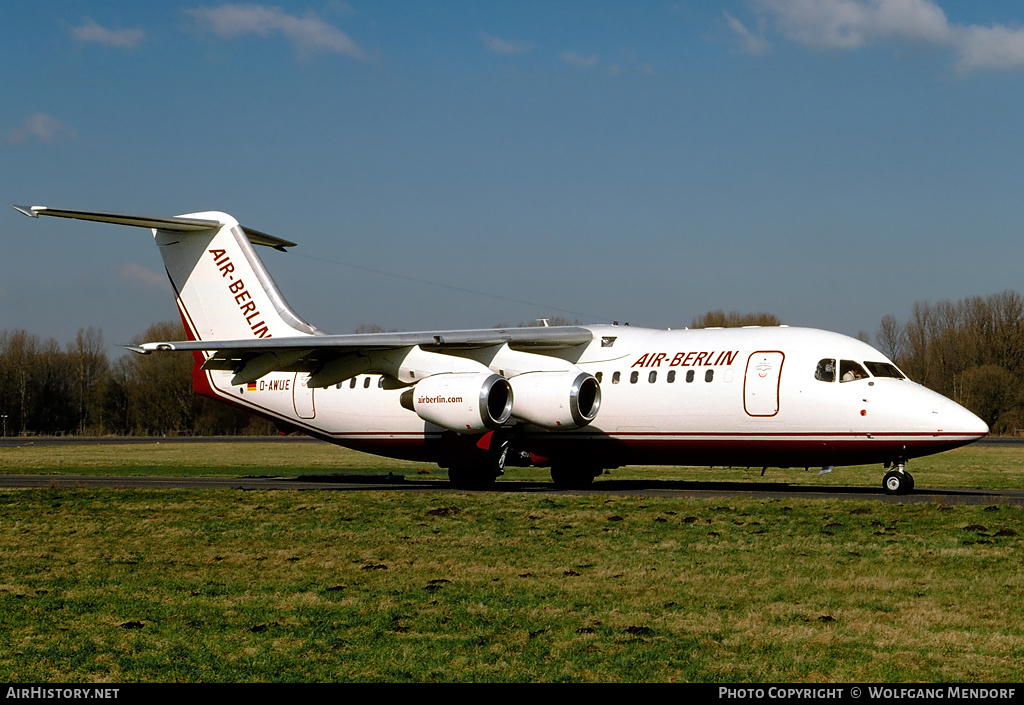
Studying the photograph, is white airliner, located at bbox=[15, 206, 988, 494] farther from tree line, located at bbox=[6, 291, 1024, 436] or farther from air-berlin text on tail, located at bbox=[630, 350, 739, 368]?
tree line, located at bbox=[6, 291, 1024, 436]

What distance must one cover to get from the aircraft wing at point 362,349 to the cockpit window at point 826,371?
5687mm

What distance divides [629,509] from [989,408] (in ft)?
223

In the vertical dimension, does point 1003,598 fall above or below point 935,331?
below

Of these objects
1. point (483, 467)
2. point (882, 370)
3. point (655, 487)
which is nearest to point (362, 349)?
point (483, 467)

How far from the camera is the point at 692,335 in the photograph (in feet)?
81.7

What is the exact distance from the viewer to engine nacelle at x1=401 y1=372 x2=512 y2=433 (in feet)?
79.3

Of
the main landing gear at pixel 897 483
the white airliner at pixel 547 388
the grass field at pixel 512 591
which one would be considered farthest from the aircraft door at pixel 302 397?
the main landing gear at pixel 897 483

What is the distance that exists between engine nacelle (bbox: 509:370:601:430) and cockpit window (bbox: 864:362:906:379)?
19.5 ft

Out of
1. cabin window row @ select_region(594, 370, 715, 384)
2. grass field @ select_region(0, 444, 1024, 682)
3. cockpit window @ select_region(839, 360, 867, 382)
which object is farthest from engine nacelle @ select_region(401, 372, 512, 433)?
cockpit window @ select_region(839, 360, 867, 382)

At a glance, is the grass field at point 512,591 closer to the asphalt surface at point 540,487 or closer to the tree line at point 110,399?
the asphalt surface at point 540,487

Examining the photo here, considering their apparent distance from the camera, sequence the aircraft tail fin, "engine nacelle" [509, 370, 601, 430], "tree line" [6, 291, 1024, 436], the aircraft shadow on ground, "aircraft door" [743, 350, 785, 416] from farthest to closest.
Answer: "tree line" [6, 291, 1024, 436] < the aircraft tail fin < "engine nacelle" [509, 370, 601, 430] < "aircraft door" [743, 350, 785, 416] < the aircraft shadow on ground
